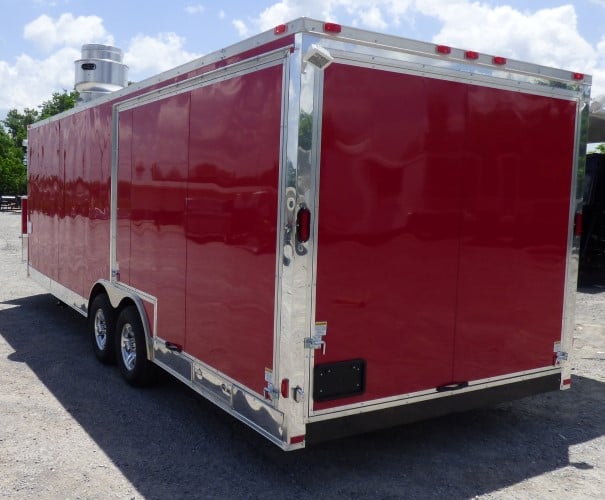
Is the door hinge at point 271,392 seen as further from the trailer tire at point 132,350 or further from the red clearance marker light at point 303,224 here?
the trailer tire at point 132,350

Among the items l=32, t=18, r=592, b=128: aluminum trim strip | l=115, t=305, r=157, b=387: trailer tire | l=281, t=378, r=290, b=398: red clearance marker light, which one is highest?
l=32, t=18, r=592, b=128: aluminum trim strip

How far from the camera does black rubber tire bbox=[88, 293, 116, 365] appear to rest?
6.09 m

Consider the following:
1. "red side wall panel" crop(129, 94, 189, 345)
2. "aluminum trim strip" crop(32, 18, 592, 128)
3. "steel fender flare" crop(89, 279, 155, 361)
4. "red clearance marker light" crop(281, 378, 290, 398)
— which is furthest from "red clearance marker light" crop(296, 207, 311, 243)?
"steel fender flare" crop(89, 279, 155, 361)

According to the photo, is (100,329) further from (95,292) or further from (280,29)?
(280,29)

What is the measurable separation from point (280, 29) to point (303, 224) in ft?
3.67

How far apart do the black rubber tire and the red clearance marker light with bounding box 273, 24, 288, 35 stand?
3567 mm

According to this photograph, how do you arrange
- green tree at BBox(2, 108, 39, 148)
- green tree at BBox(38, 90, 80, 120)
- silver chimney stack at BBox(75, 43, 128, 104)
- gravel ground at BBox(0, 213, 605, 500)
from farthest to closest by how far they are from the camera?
green tree at BBox(2, 108, 39, 148)
green tree at BBox(38, 90, 80, 120)
silver chimney stack at BBox(75, 43, 128, 104)
gravel ground at BBox(0, 213, 605, 500)

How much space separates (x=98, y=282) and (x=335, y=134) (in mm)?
3700

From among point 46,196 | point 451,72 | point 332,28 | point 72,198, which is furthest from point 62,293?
point 451,72

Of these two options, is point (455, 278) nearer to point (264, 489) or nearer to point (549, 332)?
point (549, 332)

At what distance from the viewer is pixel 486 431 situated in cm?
481

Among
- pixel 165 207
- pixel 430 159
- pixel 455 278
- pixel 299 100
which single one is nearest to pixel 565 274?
pixel 455 278

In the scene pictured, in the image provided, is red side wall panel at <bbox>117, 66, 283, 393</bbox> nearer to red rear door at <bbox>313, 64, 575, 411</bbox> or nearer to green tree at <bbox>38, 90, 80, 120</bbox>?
red rear door at <bbox>313, 64, 575, 411</bbox>

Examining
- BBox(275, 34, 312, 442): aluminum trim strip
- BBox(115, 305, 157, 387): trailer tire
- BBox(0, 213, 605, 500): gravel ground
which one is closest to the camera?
Result: BBox(275, 34, 312, 442): aluminum trim strip
